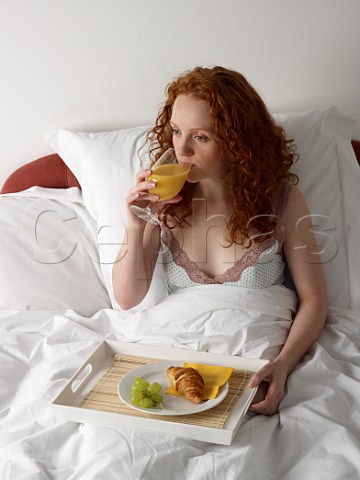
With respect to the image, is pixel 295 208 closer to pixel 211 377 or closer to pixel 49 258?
pixel 211 377

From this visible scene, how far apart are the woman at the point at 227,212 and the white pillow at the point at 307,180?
4.6 inches

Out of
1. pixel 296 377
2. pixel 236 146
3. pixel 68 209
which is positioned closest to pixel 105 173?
pixel 68 209

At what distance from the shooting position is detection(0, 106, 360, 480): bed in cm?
140

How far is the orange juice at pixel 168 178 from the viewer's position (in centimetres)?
164

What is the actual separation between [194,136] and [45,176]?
73cm

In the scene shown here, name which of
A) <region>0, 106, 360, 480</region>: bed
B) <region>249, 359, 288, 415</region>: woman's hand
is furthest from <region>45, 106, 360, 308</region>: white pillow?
<region>249, 359, 288, 415</region>: woman's hand

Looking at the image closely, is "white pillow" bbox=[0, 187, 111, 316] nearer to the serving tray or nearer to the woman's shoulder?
the serving tray

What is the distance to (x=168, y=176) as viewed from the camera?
1634 mm

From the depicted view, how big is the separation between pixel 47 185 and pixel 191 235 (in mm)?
617

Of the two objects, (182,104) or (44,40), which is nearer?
(182,104)

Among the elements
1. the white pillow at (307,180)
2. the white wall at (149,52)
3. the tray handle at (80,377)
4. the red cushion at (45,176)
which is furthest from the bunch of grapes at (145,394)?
the white wall at (149,52)

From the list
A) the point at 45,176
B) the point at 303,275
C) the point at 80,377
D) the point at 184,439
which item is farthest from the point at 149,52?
the point at 184,439

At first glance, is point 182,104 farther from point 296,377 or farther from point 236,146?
point 296,377

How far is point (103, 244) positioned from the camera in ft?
6.86
